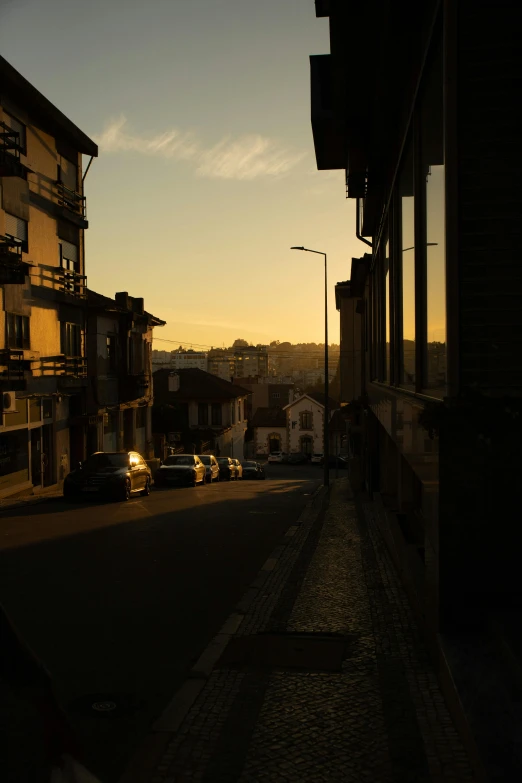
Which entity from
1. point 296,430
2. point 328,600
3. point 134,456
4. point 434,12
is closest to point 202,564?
point 328,600

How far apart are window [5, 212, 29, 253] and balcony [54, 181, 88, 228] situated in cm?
346

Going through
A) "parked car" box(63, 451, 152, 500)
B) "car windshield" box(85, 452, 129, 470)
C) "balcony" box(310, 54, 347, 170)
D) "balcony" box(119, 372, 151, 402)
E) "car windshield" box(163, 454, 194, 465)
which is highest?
"balcony" box(310, 54, 347, 170)

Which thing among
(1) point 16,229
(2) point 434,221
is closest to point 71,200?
(1) point 16,229

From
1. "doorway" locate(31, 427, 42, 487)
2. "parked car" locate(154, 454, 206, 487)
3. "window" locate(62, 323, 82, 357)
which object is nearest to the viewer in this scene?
"doorway" locate(31, 427, 42, 487)

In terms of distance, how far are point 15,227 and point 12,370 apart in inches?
204

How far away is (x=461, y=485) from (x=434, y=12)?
354 centimetres

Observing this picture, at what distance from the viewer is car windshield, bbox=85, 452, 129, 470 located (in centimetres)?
2216

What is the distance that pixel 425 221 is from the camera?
6.40 metres

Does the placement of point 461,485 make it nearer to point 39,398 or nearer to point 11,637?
point 11,637

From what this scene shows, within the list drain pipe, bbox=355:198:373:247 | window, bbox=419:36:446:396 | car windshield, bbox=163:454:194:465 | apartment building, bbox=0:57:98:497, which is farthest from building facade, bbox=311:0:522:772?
car windshield, bbox=163:454:194:465

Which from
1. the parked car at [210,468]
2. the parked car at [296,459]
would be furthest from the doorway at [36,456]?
the parked car at [296,459]

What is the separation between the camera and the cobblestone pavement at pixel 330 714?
4395 millimetres

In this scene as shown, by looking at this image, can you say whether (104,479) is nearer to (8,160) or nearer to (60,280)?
(8,160)

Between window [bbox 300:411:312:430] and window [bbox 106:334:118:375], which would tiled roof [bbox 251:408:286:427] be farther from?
window [bbox 106:334:118:375]
